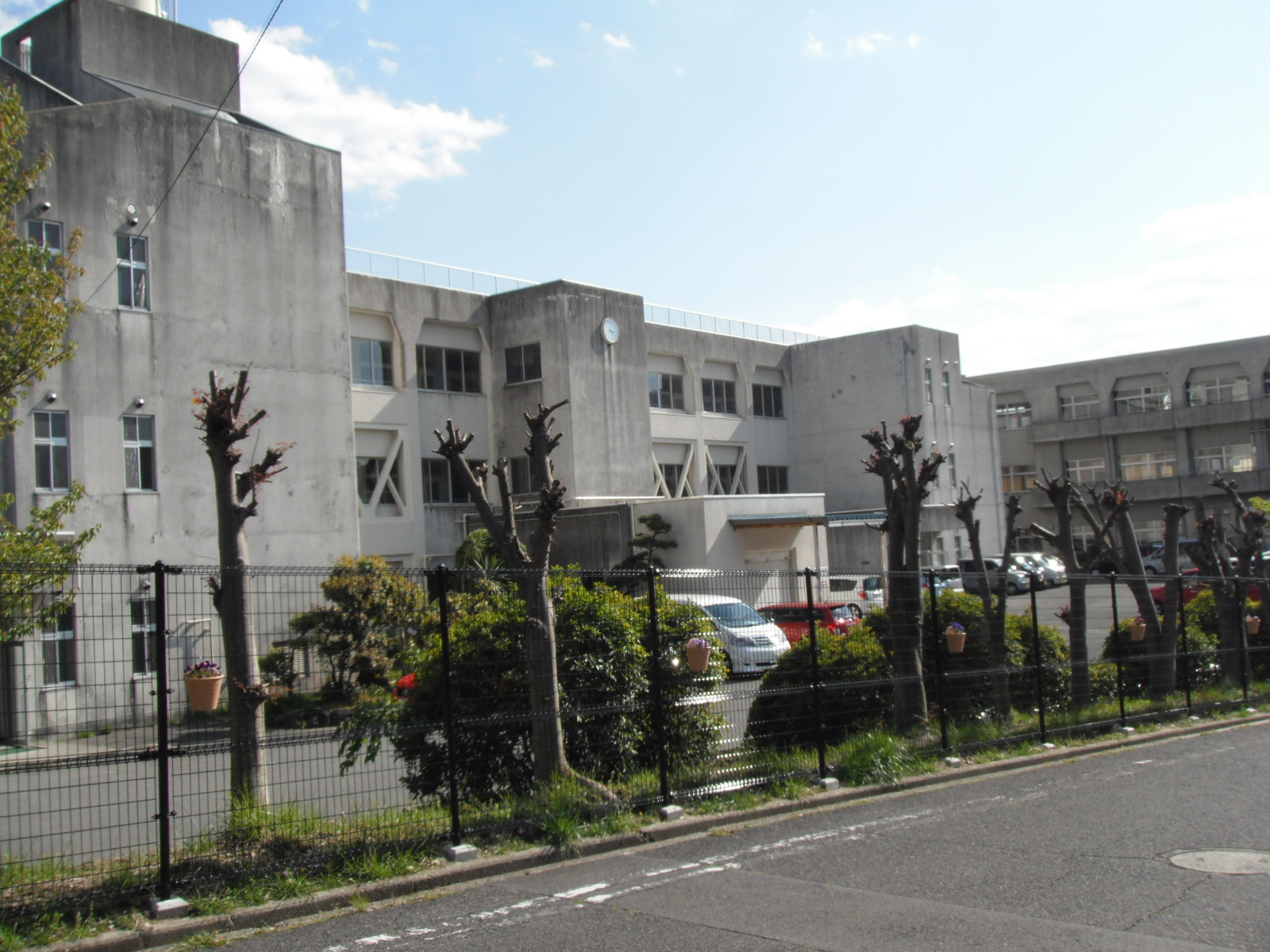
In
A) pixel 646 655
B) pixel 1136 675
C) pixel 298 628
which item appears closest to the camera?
pixel 646 655

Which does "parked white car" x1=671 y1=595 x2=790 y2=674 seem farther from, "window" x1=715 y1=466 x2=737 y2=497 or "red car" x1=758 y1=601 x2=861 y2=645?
"window" x1=715 y1=466 x2=737 y2=497

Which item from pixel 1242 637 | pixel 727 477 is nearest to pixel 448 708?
pixel 1242 637

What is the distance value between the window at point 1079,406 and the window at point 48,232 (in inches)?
2331

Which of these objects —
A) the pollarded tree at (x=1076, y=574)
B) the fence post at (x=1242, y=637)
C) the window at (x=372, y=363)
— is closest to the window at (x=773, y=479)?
the window at (x=372, y=363)

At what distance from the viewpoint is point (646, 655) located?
9469mm

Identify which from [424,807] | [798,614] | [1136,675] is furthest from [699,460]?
[424,807]

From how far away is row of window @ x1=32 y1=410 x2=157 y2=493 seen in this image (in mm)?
20750

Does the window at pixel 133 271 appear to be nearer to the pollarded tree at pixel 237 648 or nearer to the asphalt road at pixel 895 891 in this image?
the pollarded tree at pixel 237 648

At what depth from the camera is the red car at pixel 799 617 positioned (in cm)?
1084

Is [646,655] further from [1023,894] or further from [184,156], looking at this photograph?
[184,156]

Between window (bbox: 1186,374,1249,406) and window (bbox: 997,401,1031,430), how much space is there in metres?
9.35

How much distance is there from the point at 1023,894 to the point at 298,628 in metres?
6.81

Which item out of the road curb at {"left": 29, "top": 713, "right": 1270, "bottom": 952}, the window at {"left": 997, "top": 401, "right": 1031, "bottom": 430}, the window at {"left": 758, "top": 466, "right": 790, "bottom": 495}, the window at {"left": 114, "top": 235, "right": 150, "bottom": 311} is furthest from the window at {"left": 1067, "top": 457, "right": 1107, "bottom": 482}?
the road curb at {"left": 29, "top": 713, "right": 1270, "bottom": 952}

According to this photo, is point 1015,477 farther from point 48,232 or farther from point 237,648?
point 237,648
